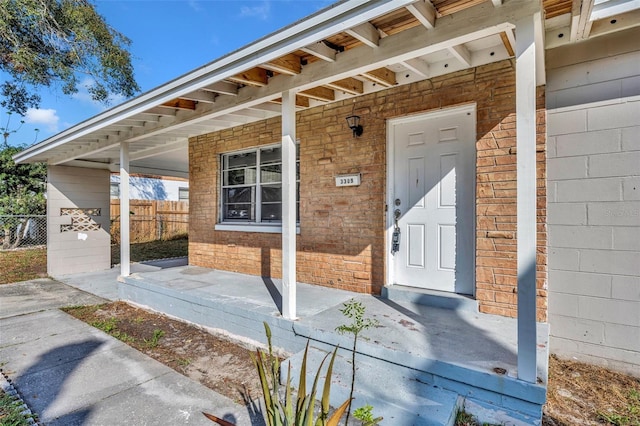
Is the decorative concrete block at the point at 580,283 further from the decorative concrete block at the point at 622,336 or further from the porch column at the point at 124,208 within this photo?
the porch column at the point at 124,208

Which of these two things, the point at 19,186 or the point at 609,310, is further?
the point at 19,186

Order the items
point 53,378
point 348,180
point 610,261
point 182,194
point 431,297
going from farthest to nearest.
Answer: point 182,194 → point 348,180 → point 431,297 → point 53,378 → point 610,261

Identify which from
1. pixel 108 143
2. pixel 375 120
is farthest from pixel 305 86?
pixel 108 143

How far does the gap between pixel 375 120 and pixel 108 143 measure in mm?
4999

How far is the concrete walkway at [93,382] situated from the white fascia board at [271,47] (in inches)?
114

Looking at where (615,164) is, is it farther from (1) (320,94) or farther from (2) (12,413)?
(2) (12,413)

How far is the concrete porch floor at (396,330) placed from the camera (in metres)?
2.31

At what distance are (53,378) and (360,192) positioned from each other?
3.77 m

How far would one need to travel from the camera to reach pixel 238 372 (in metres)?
3.39

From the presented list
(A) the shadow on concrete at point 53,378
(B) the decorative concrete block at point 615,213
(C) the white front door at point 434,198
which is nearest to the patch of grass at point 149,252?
(A) the shadow on concrete at point 53,378

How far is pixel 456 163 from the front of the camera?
151 inches

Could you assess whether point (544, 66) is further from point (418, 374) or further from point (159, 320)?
point (159, 320)

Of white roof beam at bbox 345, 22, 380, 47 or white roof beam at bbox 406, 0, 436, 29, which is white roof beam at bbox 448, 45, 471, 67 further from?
white roof beam at bbox 345, 22, 380, 47

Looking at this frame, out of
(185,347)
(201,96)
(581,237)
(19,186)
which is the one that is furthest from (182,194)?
(581,237)
